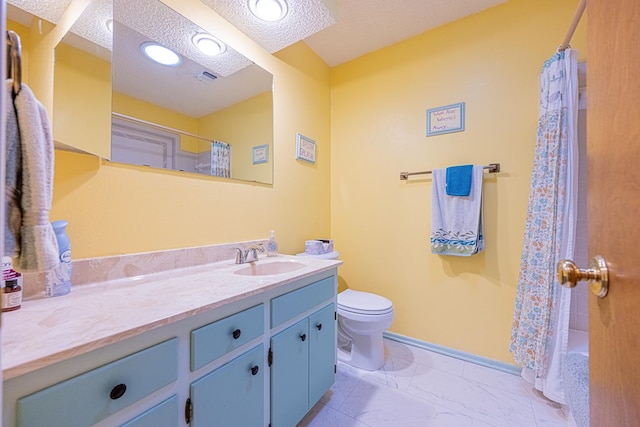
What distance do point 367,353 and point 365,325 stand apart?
0.83 ft

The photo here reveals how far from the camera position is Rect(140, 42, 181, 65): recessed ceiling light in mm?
1229

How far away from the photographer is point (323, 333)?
1372mm

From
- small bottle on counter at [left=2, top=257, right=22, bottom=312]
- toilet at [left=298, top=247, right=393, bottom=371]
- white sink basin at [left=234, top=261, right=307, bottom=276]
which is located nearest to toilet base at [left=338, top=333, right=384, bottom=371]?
toilet at [left=298, top=247, right=393, bottom=371]

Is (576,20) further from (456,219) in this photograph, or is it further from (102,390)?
(102,390)

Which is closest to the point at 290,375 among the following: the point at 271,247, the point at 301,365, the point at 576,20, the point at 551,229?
the point at 301,365

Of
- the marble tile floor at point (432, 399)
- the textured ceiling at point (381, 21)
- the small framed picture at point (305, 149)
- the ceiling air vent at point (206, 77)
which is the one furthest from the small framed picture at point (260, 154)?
Answer: the marble tile floor at point (432, 399)

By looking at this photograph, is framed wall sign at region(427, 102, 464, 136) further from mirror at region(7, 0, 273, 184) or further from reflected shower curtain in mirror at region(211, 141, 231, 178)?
reflected shower curtain in mirror at region(211, 141, 231, 178)

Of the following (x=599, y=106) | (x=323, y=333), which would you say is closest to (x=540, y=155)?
(x=599, y=106)

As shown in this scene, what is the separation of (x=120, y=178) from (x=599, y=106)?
154 cm

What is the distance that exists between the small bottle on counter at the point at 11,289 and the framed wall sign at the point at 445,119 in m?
2.26

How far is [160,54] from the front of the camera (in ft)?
4.18

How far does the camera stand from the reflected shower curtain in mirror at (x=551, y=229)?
4.54ft

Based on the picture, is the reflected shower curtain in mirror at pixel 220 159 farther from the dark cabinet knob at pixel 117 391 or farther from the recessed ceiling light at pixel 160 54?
the dark cabinet knob at pixel 117 391

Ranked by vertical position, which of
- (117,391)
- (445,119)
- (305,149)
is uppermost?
(445,119)
